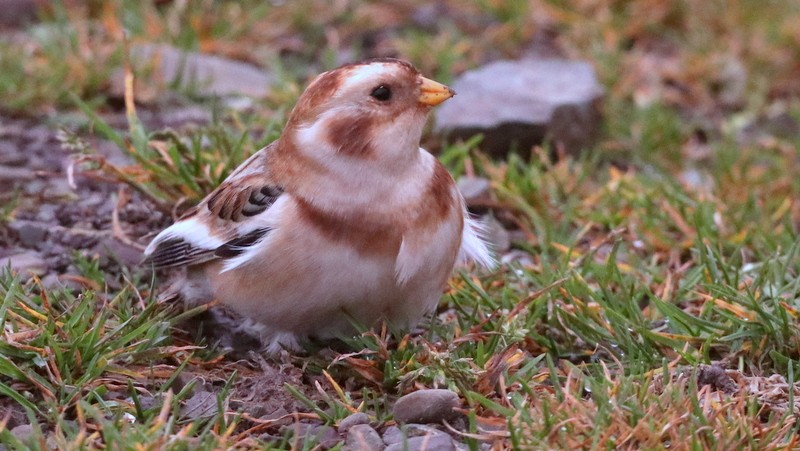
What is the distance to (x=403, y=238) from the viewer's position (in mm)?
3553

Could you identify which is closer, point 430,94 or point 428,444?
point 428,444

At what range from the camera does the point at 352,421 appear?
334cm

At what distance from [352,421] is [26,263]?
1.60 m

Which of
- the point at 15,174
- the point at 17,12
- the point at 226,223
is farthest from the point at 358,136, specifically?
the point at 17,12

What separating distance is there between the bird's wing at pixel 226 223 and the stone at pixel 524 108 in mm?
1833

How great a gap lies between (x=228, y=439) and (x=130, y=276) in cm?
128

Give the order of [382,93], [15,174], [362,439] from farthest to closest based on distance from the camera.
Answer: [15,174] → [382,93] → [362,439]

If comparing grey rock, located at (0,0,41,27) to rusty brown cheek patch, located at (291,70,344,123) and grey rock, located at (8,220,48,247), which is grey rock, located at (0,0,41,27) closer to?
grey rock, located at (8,220,48,247)

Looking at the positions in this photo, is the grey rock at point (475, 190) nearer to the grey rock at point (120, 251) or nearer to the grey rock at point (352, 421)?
the grey rock at point (120, 251)

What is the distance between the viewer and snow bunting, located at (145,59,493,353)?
3533mm

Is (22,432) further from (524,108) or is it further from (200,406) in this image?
(524,108)

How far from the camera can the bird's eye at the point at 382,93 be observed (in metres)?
3.63

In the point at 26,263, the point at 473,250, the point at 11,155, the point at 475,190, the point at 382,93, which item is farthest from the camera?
the point at 11,155

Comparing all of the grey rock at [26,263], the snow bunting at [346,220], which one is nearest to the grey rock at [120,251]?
the grey rock at [26,263]
